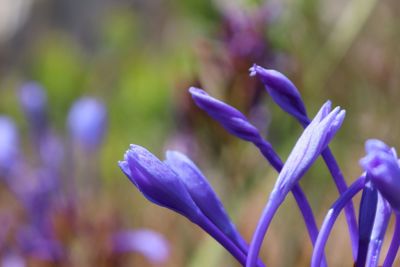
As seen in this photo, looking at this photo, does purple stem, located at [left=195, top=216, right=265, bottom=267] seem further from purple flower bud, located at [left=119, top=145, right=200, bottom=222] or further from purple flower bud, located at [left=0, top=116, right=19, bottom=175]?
purple flower bud, located at [left=0, top=116, right=19, bottom=175]

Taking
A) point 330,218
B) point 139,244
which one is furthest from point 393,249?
point 139,244

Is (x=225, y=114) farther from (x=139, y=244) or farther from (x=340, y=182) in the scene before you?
(x=139, y=244)

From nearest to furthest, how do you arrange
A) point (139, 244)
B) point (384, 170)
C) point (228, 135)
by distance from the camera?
point (384, 170) → point (228, 135) → point (139, 244)

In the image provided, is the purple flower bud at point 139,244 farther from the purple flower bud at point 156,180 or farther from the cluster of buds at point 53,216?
the purple flower bud at point 156,180

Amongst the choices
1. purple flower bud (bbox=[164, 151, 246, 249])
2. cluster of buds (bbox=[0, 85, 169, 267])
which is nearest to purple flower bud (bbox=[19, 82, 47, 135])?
cluster of buds (bbox=[0, 85, 169, 267])

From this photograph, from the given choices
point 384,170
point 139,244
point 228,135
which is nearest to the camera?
point 384,170

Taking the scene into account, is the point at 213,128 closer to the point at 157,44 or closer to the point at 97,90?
the point at 97,90
